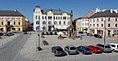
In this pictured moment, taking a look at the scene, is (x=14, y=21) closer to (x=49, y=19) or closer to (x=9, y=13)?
(x=9, y=13)

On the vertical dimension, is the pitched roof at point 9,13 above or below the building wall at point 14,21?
above

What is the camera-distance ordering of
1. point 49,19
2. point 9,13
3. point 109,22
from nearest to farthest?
point 109,22 < point 9,13 < point 49,19

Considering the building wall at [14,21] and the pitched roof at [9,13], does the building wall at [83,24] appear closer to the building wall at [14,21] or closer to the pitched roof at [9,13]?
the building wall at [14,21]

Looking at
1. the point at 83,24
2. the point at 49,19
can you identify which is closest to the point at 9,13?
the point at 49,19

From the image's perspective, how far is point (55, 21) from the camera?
98438 mm

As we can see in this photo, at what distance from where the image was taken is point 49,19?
97688 millimetres

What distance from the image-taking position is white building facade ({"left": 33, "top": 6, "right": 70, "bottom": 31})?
96062 millimetres

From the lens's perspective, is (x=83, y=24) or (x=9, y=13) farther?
(x=83, y=24)

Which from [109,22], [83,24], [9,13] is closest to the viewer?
[109,22]

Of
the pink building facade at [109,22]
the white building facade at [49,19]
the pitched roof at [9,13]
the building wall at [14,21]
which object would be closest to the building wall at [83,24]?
the white building facade at [49,19]

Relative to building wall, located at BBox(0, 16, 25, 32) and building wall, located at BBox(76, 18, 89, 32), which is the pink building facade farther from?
building wall, located at BBox(0, 16, 25, 32)

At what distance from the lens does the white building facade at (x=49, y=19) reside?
9606 centimetres

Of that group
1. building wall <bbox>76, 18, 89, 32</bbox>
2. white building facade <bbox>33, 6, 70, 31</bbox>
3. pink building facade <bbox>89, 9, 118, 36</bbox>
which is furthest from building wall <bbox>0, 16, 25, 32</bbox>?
pink building facade <bbox>89, 9, 118, 36</bbox>

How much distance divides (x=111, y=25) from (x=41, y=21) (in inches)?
1529
